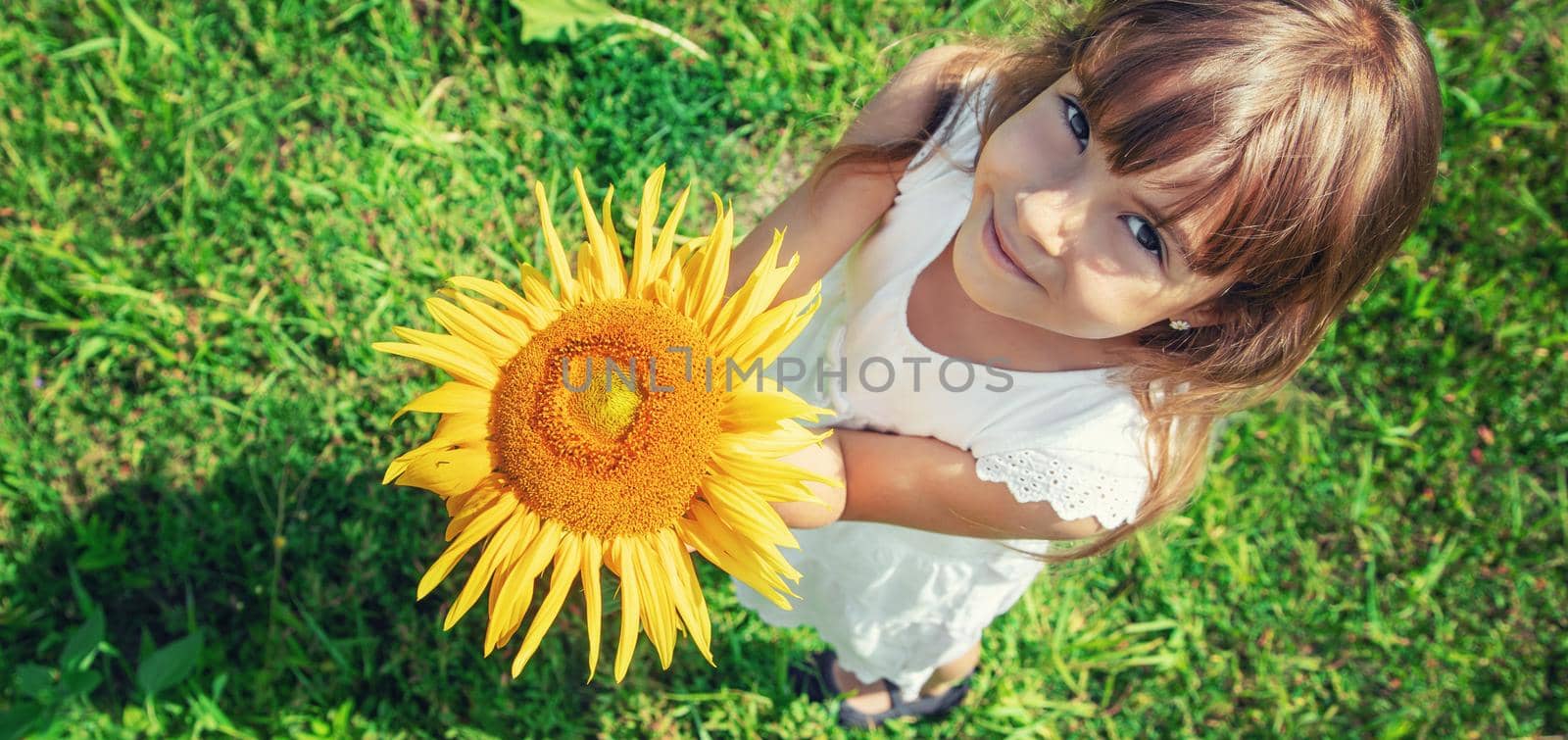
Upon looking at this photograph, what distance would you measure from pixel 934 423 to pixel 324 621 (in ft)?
5.44

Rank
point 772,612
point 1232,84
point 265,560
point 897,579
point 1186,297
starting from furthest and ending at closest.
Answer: point 265,560
point 772,612
point 897,579
point 1186,297
point 1232,84

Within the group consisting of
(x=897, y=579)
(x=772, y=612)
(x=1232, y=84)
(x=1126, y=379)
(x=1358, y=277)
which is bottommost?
(x=772, y=612)

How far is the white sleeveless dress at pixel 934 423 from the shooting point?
1616mm

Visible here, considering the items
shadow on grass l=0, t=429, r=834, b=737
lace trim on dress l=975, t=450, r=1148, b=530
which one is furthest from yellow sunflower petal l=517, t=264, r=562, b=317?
shadow on grass l=0, t=429, r=834, b=737

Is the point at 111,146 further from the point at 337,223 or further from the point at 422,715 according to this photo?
the point at 422,715

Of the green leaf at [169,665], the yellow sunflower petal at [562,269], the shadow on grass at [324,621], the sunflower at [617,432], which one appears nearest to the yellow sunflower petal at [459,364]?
the sunflower at [617,432]

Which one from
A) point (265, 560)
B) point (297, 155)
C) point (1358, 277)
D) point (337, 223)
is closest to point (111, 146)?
point (297, 155)

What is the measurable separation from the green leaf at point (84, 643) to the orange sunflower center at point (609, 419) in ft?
4.82

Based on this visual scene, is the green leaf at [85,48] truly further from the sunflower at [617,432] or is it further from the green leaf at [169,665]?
the sunflower at [617,432]

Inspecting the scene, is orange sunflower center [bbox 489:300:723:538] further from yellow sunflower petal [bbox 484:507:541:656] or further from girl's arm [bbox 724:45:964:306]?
girl's arm [bbox 724:45:964:306]

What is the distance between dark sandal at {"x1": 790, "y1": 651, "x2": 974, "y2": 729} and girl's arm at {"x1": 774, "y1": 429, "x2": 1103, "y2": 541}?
39.8 inches

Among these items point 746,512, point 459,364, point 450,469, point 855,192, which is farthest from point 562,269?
point 855,192

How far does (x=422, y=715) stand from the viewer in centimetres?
246

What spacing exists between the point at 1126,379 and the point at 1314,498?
4.81 feet
